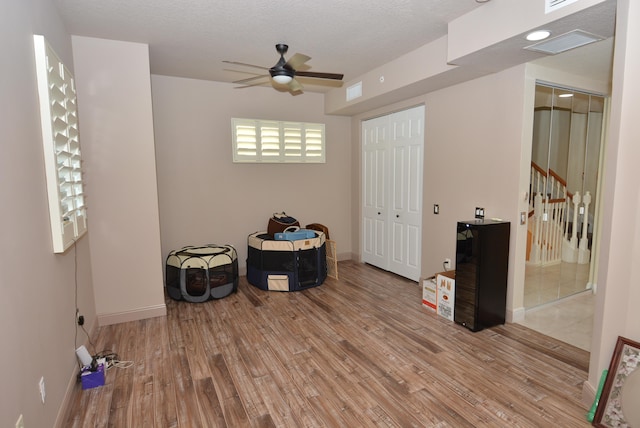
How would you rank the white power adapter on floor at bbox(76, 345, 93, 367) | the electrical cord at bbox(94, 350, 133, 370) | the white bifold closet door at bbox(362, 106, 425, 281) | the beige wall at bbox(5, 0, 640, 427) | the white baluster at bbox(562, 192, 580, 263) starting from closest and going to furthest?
the beige wall at bbox(5, 0, 640, 427), the white power adapter on floor at bbox(76, 345, 93, 367), the electrical cord at bbox(94, 350, 133, 370), the white baluster at bbox(562, 192, 580, 263), the white bifold closet door at bbox(362, 106, 425, 281)

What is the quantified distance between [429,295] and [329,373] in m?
1.66

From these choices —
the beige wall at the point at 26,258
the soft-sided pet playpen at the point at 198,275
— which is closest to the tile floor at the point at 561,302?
the soft-sided pet playpen at the point at 198,275

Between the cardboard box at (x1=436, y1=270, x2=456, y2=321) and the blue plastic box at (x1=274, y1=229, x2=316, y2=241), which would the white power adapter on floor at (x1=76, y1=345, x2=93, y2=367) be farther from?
the cardboard box at (x1=436, y1=270, x2=456, y2=321)

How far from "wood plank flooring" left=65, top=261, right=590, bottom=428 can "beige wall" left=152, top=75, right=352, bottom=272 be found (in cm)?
141

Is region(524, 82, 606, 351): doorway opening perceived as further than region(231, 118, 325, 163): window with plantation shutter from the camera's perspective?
No

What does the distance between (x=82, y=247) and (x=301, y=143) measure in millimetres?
3192

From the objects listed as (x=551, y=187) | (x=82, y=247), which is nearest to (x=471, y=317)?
(x=551, y=187)

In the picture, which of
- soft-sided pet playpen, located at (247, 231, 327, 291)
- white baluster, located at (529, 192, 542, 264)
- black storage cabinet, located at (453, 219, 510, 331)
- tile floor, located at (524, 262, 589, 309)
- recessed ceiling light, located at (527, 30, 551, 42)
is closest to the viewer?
recessed ceiling light, located at (527, 30, 551, 42)

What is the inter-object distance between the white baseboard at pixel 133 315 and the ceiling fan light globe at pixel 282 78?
2.58m

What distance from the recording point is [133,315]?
3578mm

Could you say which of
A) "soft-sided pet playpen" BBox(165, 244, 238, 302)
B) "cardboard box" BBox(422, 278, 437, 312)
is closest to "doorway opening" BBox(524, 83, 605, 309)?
"cardboard box" BBox(422, 278, 437, 312)

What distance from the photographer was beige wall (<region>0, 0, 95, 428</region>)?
151 centimetres

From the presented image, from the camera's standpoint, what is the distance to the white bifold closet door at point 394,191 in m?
4.56

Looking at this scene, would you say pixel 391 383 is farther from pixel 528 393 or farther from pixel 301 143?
pixel 301 143
